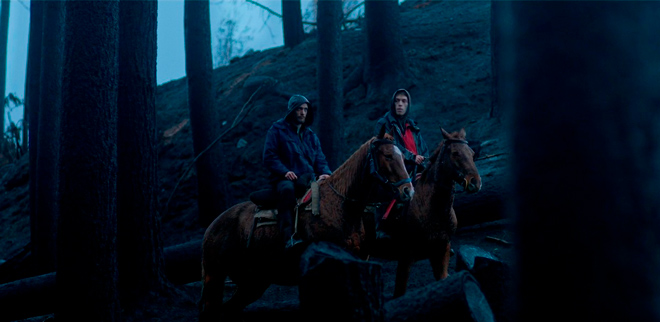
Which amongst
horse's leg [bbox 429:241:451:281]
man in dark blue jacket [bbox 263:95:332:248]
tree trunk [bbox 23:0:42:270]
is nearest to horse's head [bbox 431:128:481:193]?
horse's leg [bbox 429:241:451:281]

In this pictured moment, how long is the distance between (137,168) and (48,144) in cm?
506

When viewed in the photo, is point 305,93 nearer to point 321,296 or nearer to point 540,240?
point 321,296

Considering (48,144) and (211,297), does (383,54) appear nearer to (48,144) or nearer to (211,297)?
(48,144)

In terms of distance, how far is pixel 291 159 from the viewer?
21.1 feet

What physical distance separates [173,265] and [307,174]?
355 centimetres

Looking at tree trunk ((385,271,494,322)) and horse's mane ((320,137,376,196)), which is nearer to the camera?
tree trunk ((385,271,494,322))

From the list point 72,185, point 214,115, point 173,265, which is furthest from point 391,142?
point 214,115

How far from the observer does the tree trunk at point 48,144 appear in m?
10.9

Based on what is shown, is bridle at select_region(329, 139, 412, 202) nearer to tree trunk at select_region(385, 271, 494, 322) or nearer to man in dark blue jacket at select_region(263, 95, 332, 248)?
man in dark blue jacket at select_region(263, 95, 332, 248)

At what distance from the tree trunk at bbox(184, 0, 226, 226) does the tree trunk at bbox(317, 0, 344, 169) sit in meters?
2.87

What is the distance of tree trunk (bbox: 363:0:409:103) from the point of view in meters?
15.2

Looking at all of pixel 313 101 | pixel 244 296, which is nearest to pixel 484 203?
pixel 244 296

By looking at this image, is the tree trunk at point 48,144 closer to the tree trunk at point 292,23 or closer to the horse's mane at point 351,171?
the horse's mane at point 351,171

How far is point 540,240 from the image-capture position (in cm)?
109
